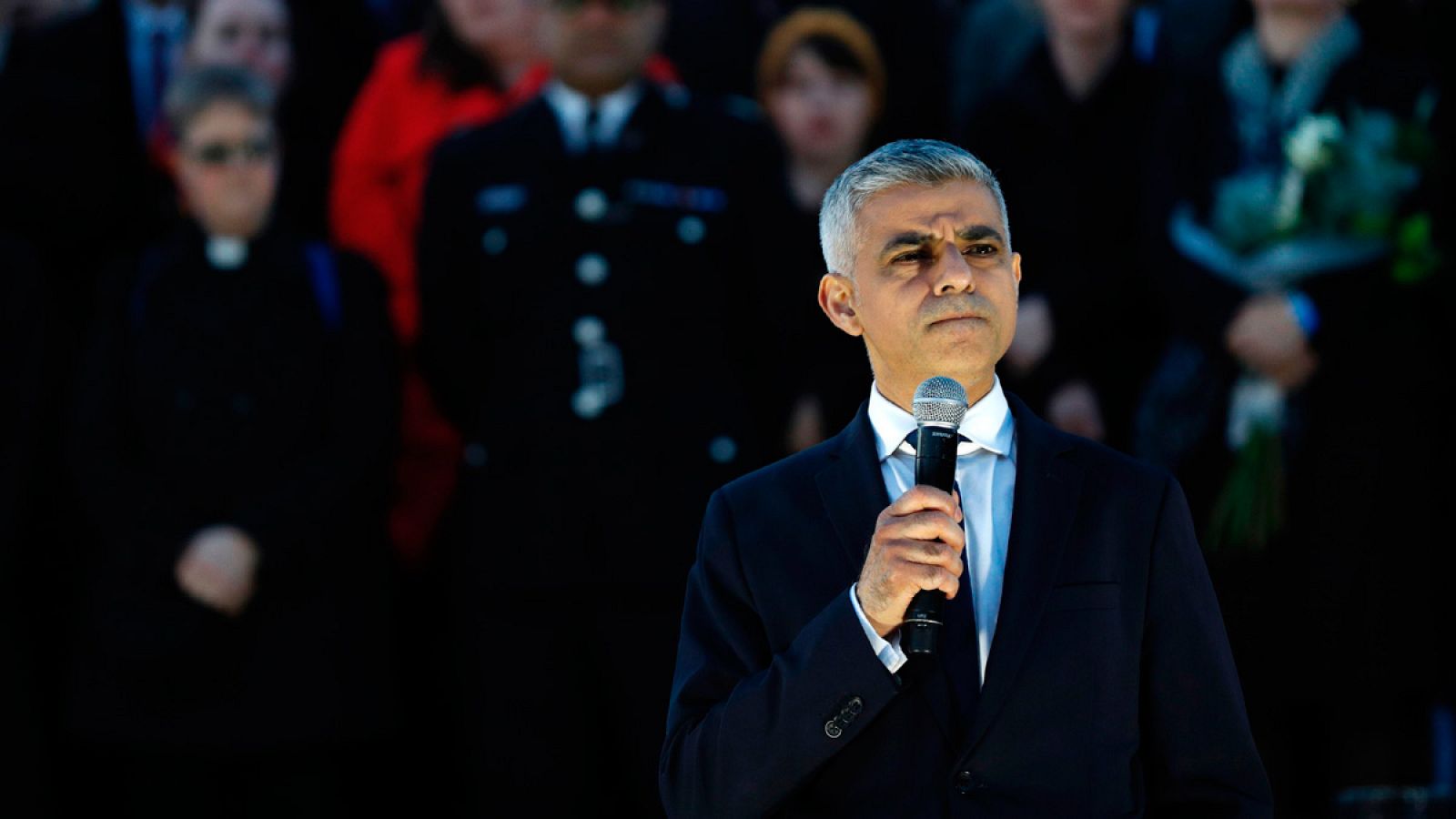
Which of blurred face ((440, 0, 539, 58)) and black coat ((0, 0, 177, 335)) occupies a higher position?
blurred face ((440, 0, 539, 58))

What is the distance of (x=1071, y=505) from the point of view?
8.89 ft

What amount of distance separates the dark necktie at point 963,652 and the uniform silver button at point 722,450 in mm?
2863

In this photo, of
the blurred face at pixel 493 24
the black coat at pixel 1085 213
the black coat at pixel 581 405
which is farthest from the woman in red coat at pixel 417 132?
the black coat at pixel 1085 213

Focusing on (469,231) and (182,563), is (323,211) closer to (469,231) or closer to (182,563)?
(469,231)

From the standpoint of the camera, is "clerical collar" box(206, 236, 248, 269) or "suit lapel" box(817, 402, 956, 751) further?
"clerical collar" box(206, 236, 248, 269)

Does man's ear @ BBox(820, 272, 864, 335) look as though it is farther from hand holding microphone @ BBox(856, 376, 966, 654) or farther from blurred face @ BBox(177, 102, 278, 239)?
blurred face @ BBox(177, 102, 278, 239)

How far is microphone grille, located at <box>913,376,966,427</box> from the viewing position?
8.48 ft

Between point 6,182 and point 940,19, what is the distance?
10.3 ft

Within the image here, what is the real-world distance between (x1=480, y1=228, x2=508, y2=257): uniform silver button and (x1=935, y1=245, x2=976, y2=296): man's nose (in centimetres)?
318

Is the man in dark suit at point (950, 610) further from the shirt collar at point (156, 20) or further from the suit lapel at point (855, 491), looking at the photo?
the shirt collar at point (156, 20)

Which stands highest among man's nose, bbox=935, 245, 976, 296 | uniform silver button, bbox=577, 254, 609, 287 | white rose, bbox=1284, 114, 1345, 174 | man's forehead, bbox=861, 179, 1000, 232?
man's forehead, bbox=861, 179, 1000, 232

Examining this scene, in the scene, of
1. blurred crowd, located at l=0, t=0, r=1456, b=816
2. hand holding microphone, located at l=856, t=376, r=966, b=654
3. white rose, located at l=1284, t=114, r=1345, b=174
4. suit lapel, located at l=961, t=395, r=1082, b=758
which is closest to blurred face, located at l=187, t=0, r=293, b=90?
blurred crowd, located at l=0, t=0, r=1456, b=816

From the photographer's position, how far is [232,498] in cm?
560

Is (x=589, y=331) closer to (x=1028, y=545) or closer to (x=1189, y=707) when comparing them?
(x=1028, y=545)
